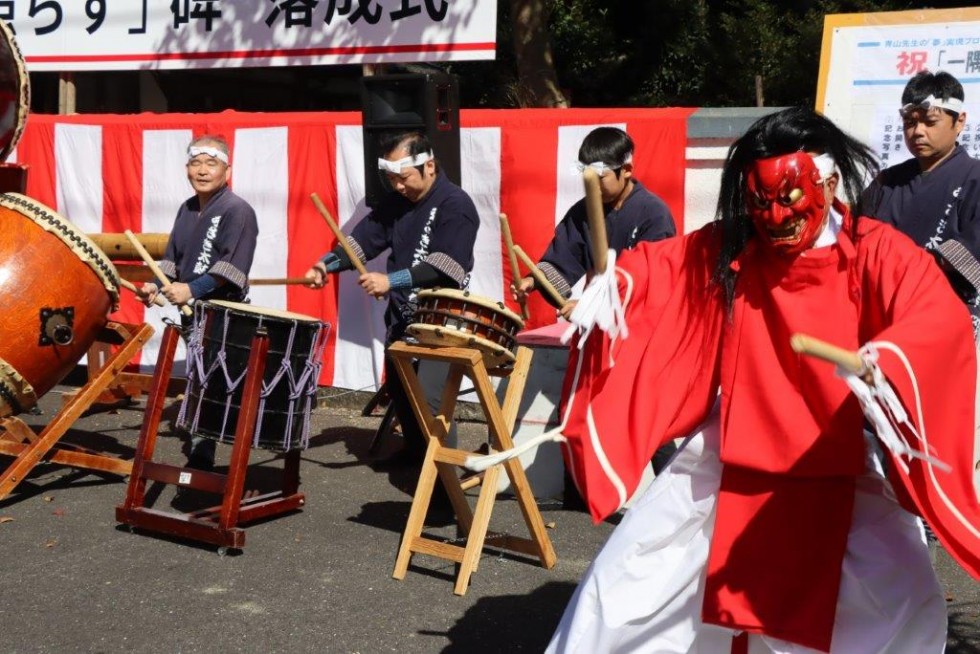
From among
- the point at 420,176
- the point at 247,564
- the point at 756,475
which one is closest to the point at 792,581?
the point at 756,475

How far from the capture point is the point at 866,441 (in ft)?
8.65

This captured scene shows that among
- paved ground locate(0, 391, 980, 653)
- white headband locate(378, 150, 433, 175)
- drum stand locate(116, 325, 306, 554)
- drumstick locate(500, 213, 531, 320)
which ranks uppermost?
white headband locate(378, 150, 433, 175)

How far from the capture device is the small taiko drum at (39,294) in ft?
15.6

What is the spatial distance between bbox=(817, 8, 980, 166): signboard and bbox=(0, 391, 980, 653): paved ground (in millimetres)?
2086

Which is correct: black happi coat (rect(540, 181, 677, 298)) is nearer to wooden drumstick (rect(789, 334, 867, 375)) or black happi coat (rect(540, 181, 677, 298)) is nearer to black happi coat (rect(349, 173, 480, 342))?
black happi coat (rect(349, 173, 480, 342))

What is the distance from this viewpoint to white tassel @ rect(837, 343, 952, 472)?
2.24 meters

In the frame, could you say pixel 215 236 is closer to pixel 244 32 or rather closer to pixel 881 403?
pixel 244 32

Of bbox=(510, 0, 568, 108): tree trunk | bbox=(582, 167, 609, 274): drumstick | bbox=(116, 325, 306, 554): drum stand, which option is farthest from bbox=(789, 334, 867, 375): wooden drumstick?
bbox=(510, 0, 568, 108): tree trunk

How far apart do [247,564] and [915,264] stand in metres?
2.73

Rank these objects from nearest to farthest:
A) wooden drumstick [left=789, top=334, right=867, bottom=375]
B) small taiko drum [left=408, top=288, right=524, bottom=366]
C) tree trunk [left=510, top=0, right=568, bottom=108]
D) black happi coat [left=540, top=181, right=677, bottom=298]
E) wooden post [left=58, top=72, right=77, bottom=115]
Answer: wooden drumstick [left=789, top=334, right=867, bottom=375], small taiko drum [left=408, top=288, right=524, bottom=366], black happi coat [left=540, top=181, right=677, bottom=298], wooden post [left=58, top=72, right=77, bottom=115], tree trunk [left=510, top=0, right=568, bottom=108]

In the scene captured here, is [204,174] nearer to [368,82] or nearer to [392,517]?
[368,82]

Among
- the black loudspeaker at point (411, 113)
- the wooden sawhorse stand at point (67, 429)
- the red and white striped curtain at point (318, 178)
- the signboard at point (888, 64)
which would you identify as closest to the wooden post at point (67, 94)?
the red and white striped curtain at point (318, 178)

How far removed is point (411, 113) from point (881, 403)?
437cm

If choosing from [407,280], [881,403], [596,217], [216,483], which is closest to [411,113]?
[407,280]
